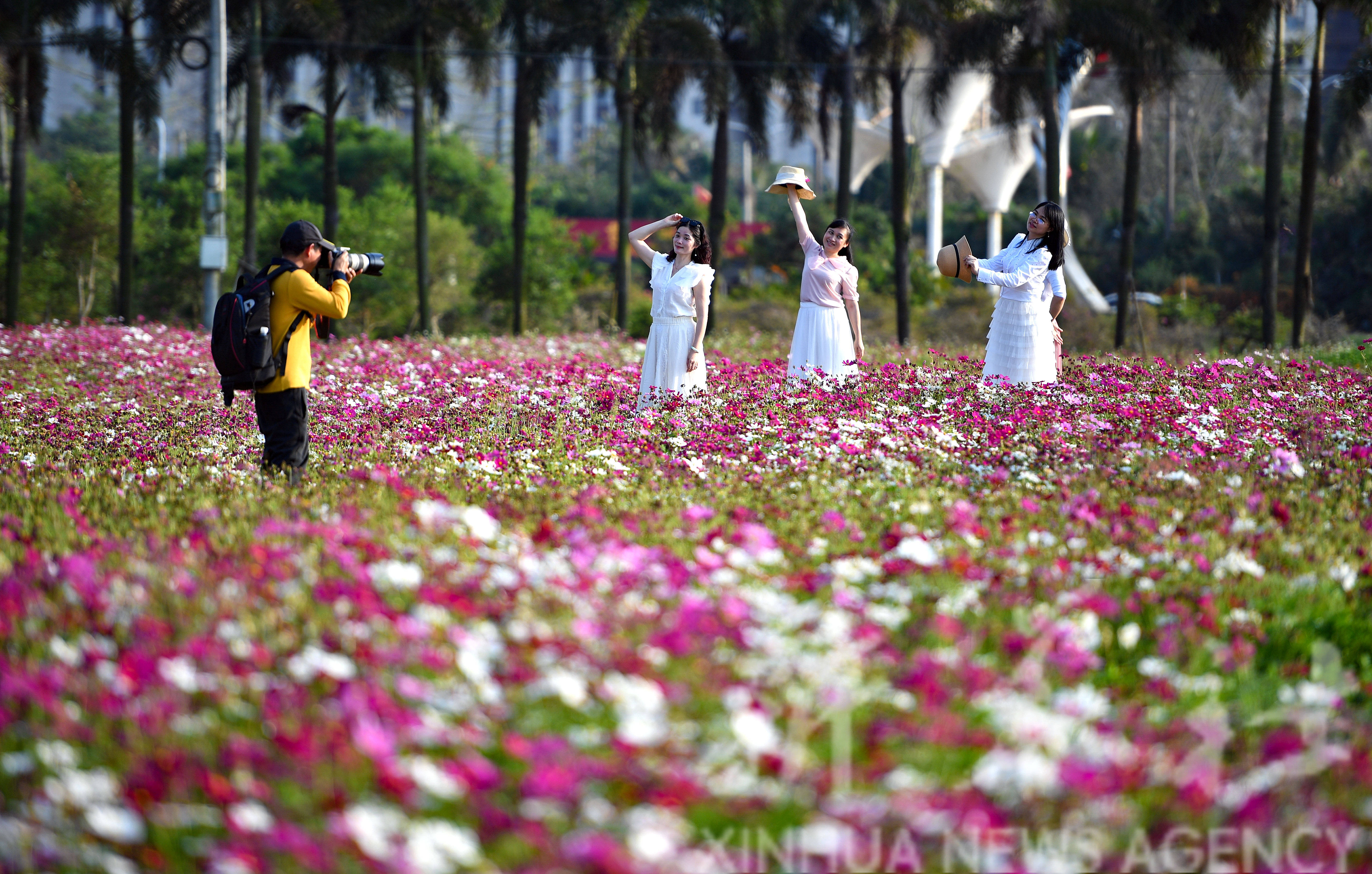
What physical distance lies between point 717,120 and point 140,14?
43.4 ft

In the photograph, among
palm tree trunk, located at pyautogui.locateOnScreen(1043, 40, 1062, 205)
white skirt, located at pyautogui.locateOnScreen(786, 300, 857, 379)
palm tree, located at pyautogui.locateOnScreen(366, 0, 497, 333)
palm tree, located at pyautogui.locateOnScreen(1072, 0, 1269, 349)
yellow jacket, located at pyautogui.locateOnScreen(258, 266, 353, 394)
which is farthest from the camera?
palm tree, located at pyautogui.locateOnScreen(366, 0, 497, 333)

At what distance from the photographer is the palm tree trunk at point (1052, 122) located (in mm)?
25250

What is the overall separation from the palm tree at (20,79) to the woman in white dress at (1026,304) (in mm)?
22500

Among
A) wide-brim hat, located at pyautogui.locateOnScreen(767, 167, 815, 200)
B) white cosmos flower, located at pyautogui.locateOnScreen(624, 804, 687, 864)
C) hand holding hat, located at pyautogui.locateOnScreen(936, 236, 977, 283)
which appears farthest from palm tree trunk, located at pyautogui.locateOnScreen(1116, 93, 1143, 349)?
white cosmos flower, located at pyautogui.locateOnScreen(624, 804, 687, 864)

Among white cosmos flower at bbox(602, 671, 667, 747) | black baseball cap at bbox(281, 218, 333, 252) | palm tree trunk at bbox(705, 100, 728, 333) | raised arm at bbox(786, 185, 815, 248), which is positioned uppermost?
palm tree trunk at bbox(705, 100, 728, 333)

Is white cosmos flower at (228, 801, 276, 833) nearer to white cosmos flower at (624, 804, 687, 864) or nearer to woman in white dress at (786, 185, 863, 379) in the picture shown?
white cosmos flower at (624, 804, 687, 864)

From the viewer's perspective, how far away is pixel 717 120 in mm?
30406

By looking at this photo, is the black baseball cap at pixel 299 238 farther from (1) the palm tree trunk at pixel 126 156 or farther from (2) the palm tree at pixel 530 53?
(1) the palm tree trunk at pixel 126 156

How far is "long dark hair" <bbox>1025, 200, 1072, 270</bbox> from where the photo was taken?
9602mm

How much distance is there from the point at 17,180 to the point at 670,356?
22.3 meters

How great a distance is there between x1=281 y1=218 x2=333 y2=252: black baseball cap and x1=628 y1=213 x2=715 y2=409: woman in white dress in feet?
10.5

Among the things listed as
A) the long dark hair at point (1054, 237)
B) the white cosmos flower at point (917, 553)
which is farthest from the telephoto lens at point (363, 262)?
the long dark hair at point (1054, 237)

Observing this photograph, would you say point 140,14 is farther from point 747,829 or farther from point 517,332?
point 747,829

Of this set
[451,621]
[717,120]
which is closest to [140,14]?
[717,120]
